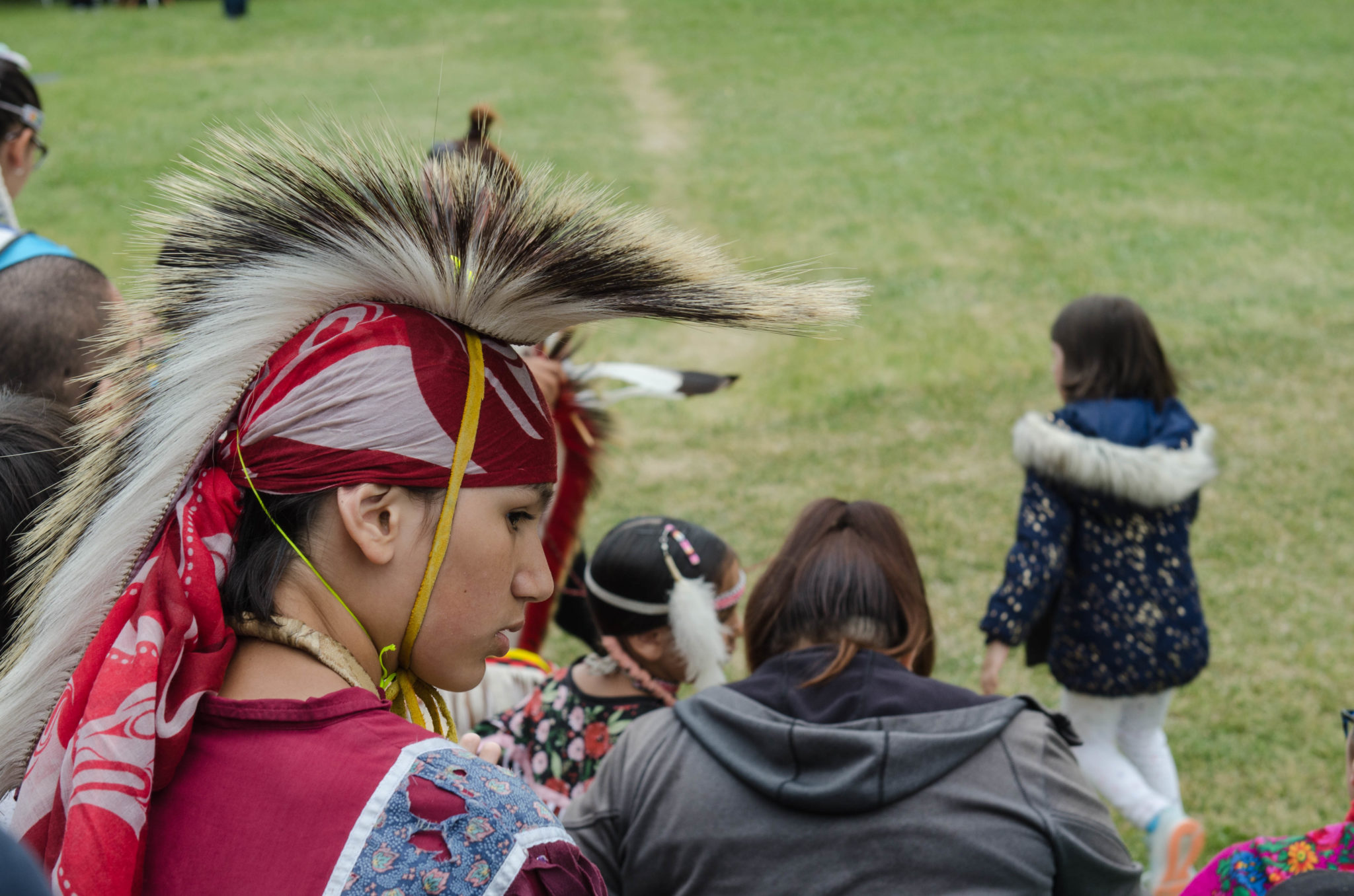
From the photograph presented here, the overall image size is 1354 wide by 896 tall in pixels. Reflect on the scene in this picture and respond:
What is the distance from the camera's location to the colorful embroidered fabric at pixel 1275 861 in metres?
1.71

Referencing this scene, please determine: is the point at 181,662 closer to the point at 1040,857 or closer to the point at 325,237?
the point at 325,237

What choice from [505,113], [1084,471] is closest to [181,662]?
[1084,471]

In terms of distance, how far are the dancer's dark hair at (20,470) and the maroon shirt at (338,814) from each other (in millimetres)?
675

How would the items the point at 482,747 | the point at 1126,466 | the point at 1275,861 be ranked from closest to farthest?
the point at 482,747, the point at 1275,861, the point at 1126,466

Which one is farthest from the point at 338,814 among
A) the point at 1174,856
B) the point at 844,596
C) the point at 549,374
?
the point at 1174,856

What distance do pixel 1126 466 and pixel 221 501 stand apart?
9.26 feet

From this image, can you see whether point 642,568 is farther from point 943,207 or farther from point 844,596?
point 943,207

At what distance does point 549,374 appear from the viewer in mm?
3094

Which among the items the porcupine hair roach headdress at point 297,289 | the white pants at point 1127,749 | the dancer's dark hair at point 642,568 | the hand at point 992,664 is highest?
the porcupine hair roach headdress at point 297,289

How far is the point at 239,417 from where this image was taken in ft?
4.21

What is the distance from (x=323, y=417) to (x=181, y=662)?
0.95ft

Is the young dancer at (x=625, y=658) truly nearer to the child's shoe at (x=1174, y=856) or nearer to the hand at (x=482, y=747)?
the hand at (x=482, y=747)

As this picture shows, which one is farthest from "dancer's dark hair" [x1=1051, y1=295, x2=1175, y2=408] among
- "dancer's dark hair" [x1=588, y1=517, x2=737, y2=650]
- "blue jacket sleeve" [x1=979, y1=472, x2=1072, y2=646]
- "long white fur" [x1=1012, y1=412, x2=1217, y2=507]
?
"dancer's dark hair" [x1=588, y1=517, x2=737, y2=650]

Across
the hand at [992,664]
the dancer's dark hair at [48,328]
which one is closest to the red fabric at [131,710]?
the dancer's dark hair at [48,328]
